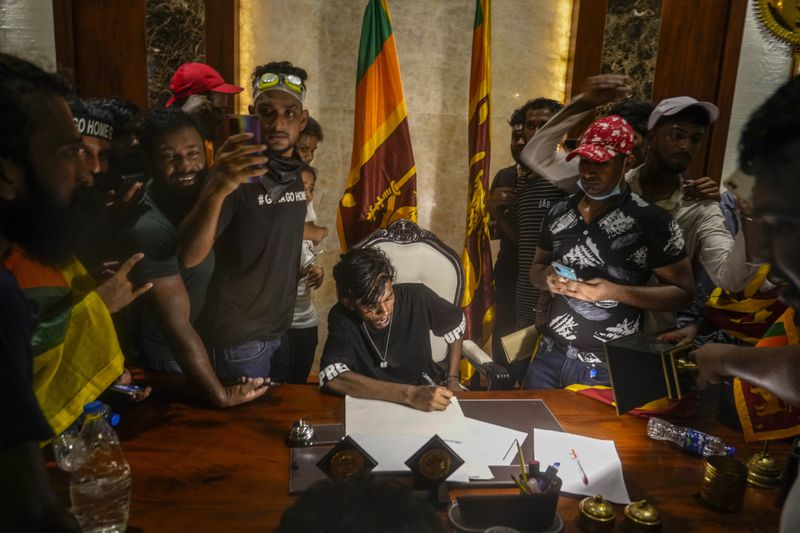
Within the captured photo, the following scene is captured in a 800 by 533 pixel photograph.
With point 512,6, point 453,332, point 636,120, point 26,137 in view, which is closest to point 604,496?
point 453,332

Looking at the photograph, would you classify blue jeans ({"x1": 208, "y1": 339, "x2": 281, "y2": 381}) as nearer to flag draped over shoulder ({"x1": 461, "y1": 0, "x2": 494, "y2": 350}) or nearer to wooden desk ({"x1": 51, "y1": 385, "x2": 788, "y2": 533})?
wooden desk ({"x1": 51, "y1": 385, "x2": 788, "y2": 533})

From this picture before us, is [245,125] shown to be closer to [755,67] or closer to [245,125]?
[245,125]

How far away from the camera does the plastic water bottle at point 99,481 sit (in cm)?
117

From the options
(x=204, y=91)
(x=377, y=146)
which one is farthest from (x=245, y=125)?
(x=377, y=146)

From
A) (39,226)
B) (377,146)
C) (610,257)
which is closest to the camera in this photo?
(39,226)

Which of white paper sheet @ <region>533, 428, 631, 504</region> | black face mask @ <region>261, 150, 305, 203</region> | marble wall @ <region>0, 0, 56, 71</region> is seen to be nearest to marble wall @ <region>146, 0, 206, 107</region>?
marble wall @ <region>0, 0, 56, 71</region>

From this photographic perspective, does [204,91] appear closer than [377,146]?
Yes

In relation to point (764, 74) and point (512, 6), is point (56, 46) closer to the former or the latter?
point (512, 6)

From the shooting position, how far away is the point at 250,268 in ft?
7.52

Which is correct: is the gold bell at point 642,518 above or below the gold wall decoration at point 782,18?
below

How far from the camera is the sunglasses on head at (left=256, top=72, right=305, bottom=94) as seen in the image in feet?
7.64

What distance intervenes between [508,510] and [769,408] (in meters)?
0.97

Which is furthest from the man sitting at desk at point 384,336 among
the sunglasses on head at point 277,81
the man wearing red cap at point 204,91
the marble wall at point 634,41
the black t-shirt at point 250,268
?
the marble wall at point 634,41

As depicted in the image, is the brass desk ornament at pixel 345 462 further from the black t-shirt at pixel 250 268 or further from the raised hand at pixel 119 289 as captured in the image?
the black t-shirt at pixel 250 268
